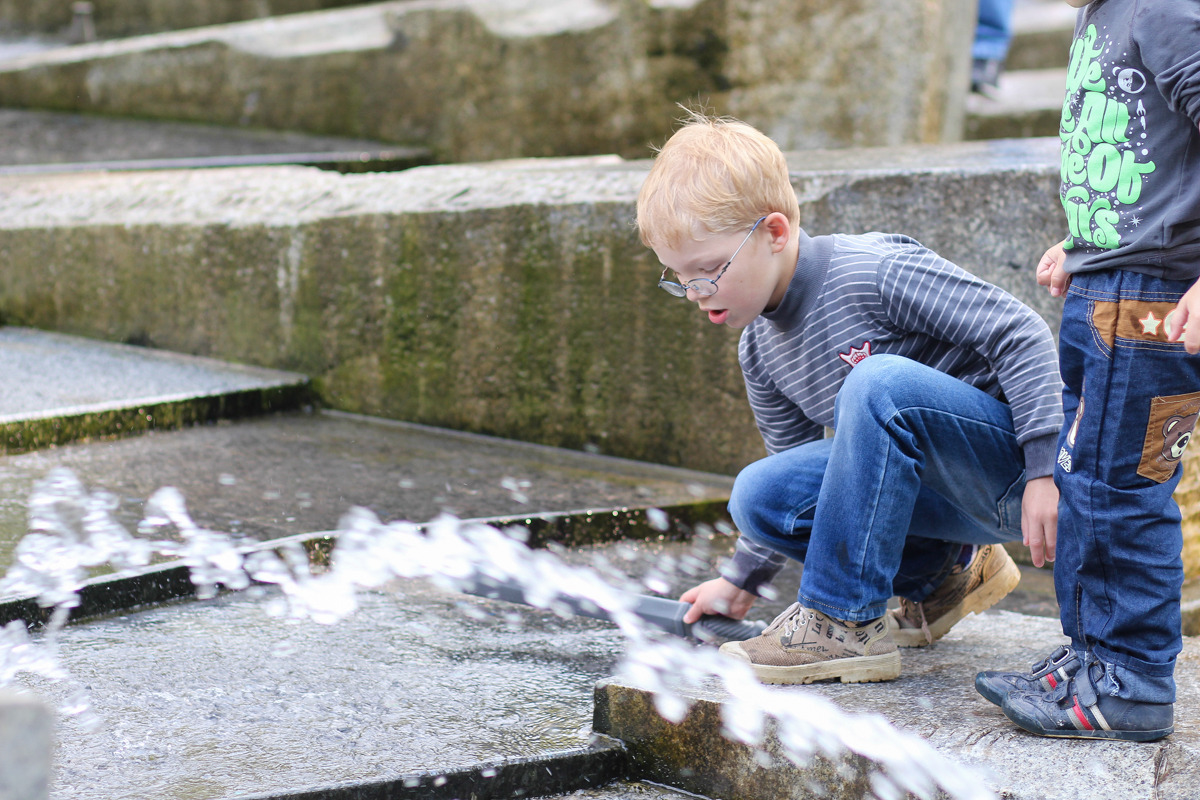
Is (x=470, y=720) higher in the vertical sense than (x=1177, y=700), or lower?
lower

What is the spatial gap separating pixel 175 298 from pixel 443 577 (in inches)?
77.5

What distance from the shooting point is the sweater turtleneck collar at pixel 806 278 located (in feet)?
6.13

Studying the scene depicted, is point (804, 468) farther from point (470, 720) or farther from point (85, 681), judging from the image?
point (85, 681)

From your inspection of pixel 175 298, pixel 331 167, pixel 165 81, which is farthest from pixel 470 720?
pixel 165 81

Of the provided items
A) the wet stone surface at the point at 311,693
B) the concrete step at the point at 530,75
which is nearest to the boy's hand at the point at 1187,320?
the wet stone surface at the point at 311,693

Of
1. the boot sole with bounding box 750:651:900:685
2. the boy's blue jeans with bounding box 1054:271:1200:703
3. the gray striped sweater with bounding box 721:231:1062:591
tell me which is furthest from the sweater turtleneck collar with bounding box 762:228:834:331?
the boot sole with bounding box 750:651:900:685

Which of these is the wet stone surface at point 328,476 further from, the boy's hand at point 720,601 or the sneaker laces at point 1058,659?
the sneaker laces at point 1058,659

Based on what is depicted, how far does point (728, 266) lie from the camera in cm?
180

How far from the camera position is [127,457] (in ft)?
9.79

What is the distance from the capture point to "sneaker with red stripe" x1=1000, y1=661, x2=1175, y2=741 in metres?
1.49

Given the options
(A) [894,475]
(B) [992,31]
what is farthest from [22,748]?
(B) [992,31]

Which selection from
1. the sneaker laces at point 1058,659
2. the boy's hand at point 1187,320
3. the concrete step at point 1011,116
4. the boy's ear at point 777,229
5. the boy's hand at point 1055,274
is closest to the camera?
the boy's hand at point 1187,320

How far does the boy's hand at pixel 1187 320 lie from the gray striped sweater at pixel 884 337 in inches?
10.3

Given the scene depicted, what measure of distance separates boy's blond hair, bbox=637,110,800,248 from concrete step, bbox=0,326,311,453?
6.42 ft
